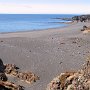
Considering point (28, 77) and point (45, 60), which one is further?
point (45, 60)

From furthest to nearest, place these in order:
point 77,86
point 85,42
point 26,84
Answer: point 85,42, point 26,84, point 77,86

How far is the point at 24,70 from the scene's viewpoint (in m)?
20.2

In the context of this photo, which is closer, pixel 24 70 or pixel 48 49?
pixel 24 70

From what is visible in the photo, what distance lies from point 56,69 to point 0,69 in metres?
5.87

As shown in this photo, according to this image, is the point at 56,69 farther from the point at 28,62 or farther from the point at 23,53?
the point at 23,53

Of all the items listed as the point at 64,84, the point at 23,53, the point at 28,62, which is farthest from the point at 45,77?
the point at 64,84

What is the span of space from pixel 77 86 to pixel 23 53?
17.6 meters

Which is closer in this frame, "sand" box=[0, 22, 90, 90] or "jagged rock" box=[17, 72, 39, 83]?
"jagged rock" box=[17, 72, 39, 83]

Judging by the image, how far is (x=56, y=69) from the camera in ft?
66.4

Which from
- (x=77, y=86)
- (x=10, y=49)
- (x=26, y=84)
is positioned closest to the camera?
(x=77, y=86)

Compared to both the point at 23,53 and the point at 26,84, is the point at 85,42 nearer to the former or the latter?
the point at 23,53

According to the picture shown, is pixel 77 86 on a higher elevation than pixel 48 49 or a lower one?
higher

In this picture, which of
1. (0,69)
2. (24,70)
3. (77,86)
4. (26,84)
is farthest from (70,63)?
(77,86)

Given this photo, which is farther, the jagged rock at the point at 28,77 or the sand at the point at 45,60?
the sand at the point at 45,60
